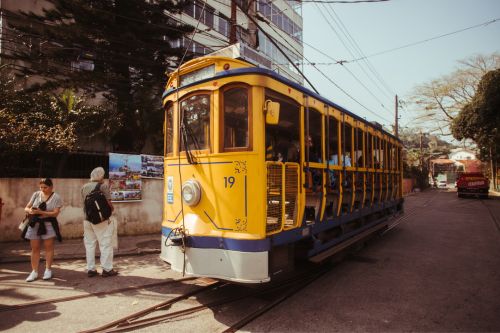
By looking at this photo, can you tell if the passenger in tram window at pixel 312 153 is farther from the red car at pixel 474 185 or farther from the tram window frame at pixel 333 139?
the red car at pixel 474 185

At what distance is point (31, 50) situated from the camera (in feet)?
36.3

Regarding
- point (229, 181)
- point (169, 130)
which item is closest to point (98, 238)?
point (169, 130)

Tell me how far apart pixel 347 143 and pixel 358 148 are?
2.26ft

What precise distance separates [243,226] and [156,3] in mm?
11332

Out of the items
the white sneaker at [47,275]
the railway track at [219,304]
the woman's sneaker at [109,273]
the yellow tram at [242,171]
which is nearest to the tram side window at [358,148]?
the yellow tram at [242,171]

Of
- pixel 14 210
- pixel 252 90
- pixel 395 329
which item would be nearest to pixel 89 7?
pixel 14 210

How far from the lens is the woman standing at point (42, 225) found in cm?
516

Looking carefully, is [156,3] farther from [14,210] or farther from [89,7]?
[14,210]

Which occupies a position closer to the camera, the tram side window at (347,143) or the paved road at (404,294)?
the paved road at (404,294)

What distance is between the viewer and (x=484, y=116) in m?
16.2

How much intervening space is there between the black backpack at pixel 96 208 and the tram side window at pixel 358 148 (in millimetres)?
5284

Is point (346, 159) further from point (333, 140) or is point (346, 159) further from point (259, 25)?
point (259, 25)

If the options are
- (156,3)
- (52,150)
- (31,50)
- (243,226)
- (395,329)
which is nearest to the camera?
(395,329)

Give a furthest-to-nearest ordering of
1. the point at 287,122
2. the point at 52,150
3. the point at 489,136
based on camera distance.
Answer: the point at 489,136
the point at 52,150
the point at 287,122
